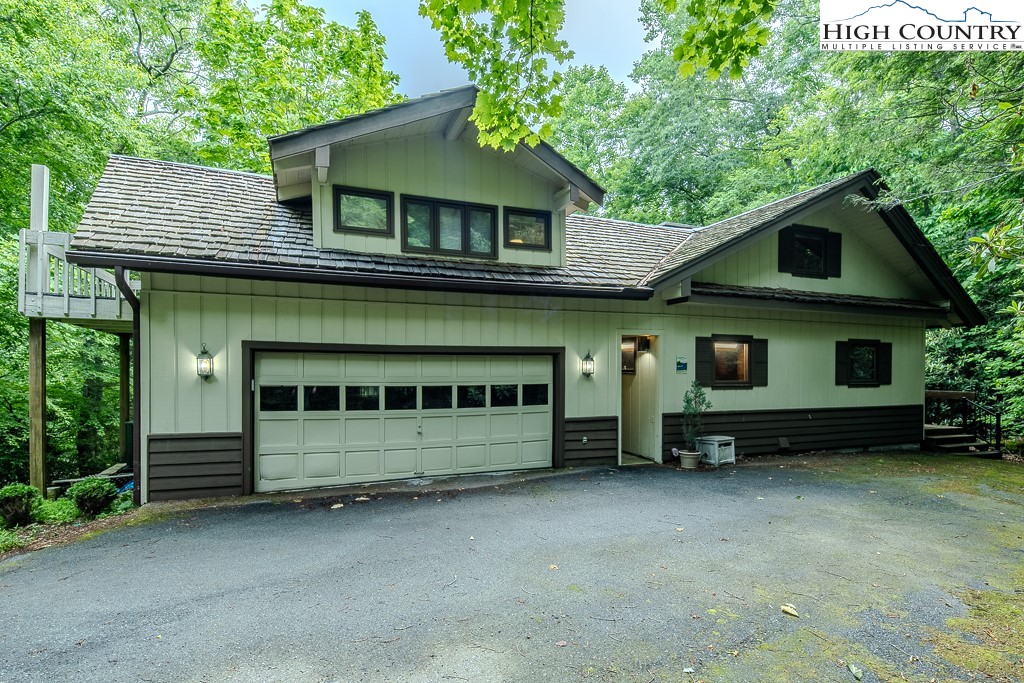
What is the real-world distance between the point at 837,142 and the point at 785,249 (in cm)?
297

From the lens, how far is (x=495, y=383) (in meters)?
7.75

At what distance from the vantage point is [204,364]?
611cm

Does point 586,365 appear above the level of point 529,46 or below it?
below

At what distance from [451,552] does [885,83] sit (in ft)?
33.5

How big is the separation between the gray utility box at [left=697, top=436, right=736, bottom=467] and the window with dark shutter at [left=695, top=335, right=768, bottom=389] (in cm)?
102

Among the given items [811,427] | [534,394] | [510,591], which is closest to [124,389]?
[534,394]

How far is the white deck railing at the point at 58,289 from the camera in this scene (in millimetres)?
6398

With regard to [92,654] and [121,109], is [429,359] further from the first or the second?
[121,109]

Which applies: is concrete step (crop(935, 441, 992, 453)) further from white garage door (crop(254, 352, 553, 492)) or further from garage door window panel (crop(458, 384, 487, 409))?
garage door window panel (crop(458, 384, 487, 409))

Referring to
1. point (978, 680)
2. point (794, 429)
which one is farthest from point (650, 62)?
point (978, 680)

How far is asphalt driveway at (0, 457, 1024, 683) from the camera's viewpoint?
9.28 ft

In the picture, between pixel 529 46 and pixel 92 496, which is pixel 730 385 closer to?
pixel 529 46

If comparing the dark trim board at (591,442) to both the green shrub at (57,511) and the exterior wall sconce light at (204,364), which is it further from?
the green shrub at (57,511)

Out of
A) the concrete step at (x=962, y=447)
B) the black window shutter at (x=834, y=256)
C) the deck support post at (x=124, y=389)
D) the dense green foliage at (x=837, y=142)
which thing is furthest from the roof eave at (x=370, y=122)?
the concrete step at (x=962, y=447)
